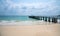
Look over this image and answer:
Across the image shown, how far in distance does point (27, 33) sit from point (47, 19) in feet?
1.25

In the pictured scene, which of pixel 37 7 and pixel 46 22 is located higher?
pixel 37 7

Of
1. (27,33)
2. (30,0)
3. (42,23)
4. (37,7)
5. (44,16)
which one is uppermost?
(30,0)

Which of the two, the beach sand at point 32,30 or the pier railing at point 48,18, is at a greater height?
the pier railing at point 48,18

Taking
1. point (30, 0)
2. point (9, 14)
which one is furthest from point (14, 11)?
point (30, 0)

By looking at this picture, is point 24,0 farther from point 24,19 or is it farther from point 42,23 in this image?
point 42,23

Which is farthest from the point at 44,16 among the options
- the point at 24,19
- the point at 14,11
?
the point at 14,11

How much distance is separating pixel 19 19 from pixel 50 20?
478 mm

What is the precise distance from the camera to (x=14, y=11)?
4.52ft

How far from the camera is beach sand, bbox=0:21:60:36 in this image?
1.39 m

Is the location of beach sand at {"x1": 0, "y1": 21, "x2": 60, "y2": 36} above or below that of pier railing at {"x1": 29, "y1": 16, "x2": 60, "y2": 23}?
below

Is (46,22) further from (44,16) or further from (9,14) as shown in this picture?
(9,14)

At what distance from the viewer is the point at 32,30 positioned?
1402 mm

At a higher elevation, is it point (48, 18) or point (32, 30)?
point (48, 18)

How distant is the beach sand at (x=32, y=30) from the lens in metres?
1.39
